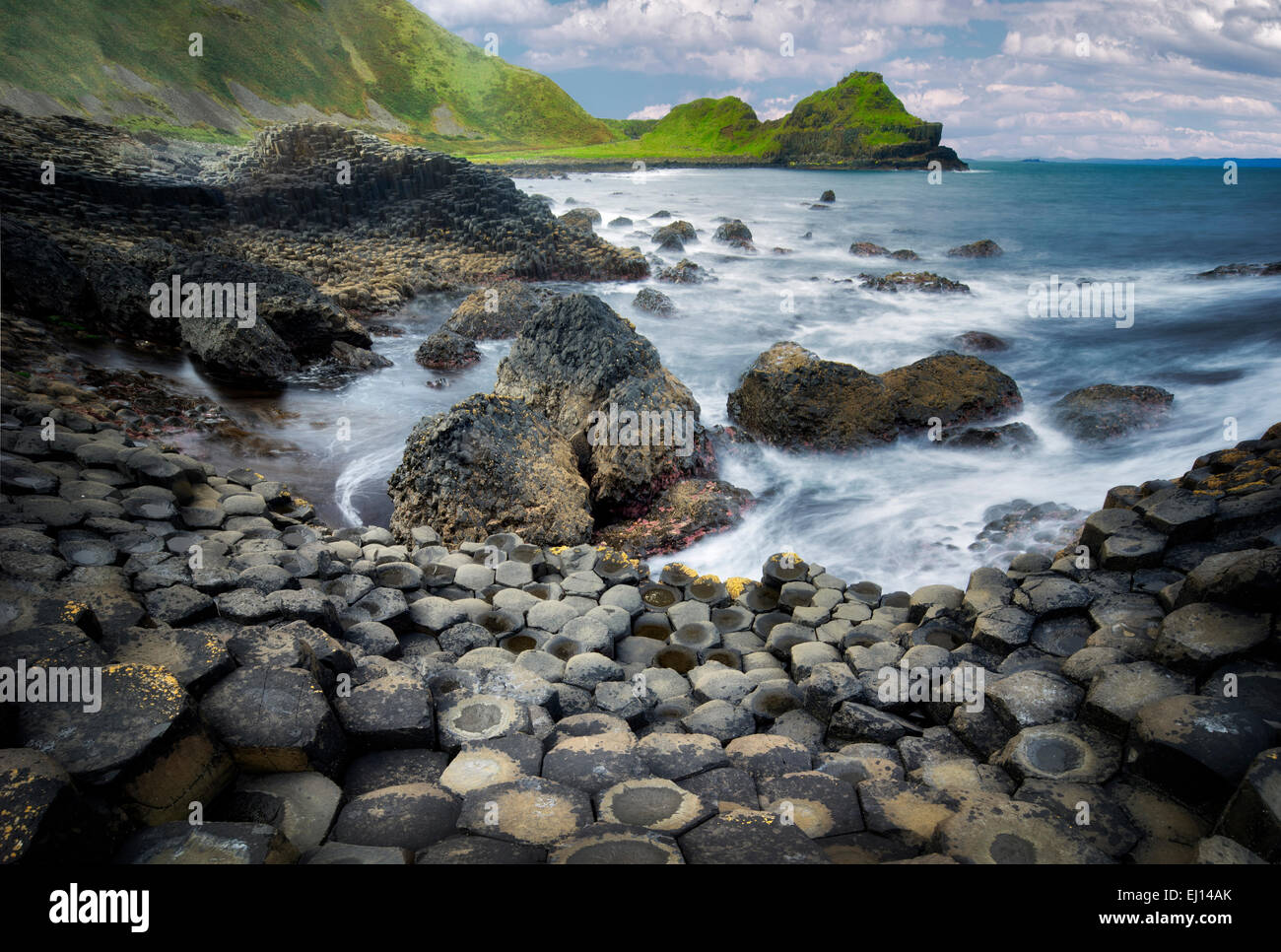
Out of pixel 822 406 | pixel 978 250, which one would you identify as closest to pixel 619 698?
pixel 822 406

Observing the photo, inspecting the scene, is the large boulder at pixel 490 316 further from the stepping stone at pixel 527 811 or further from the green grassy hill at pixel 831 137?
the green grassy hill at pixel 831 137

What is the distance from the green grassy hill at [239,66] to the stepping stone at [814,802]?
25.5m

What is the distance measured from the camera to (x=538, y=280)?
21453 millimetres

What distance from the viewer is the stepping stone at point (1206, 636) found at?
3123 mm

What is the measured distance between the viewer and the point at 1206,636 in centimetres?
322

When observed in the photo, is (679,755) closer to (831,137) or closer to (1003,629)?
(1003,629)

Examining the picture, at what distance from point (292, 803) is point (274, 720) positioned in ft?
1.06

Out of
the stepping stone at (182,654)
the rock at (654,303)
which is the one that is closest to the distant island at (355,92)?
the rock at (654,303)

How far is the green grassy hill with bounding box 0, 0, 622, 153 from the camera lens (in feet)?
65.5

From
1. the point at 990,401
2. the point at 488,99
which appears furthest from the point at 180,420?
the point at 488,99

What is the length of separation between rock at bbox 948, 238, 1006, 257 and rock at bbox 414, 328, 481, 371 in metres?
21.7

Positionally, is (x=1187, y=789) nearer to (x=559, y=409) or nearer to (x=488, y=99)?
(x=559, y=409)
